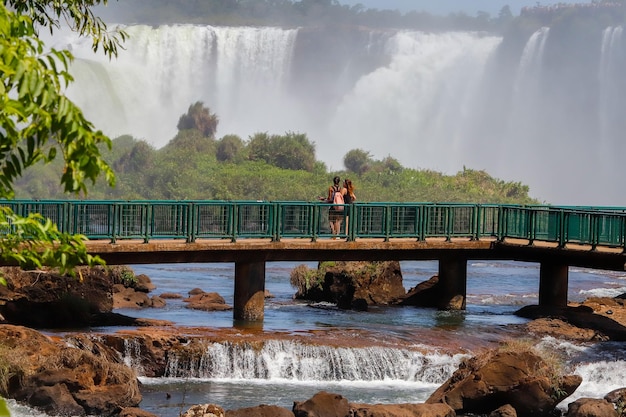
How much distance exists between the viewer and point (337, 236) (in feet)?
92.0

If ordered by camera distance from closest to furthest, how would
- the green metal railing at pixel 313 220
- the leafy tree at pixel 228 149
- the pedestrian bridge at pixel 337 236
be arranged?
the green metal railing at pixel 313 220 < the pedestrian bridge at pixel 337 236 < the leafy tree at pixel 228 149

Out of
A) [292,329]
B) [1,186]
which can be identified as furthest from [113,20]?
[1,186]

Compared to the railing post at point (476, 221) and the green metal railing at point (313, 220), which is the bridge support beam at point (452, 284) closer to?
the railing post at point (476, 221)

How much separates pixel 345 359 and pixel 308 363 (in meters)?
0.68

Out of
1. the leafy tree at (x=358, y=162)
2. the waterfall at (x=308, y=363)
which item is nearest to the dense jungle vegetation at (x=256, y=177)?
the leafy tree at (x=358, y=162)

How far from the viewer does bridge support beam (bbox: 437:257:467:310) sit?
1208 inches

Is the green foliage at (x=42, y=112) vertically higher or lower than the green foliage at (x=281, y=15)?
lower

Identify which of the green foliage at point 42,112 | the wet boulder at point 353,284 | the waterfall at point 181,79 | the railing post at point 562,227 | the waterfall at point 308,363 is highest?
the waterfall at point 181,79

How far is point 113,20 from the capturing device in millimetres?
109375

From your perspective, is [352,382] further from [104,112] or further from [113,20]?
[113,20]

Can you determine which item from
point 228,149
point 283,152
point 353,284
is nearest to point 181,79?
point 228,149

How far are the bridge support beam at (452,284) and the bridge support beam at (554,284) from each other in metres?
1.93

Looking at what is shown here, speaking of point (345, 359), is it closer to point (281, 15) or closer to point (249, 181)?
point (249, 181)

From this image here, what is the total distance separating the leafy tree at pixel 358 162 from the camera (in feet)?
251
